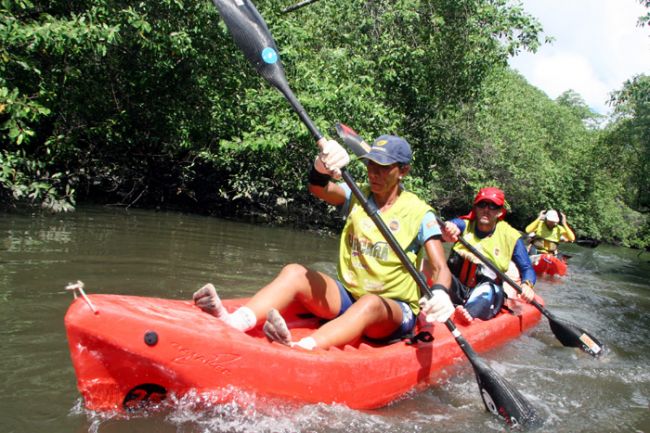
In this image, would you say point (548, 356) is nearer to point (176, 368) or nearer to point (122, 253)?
point (176, 368)

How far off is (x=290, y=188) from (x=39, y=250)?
22.4 feet

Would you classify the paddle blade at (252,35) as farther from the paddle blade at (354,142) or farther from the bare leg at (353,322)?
the bare leg at (353,322)

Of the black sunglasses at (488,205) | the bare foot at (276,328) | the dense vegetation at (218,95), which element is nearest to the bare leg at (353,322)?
the bare foot at (276,328)

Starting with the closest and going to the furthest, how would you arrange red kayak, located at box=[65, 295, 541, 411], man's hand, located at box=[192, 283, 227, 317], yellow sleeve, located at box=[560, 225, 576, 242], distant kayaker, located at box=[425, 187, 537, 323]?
red kayak, located at box=[65, 295, 541, 411], man's hand, located at box=[192, 283, 227, 317], distant kayaker, located at box=[425, 187, 537, 323], yellow sleeve, located at box=[560, 225, 576, 242]

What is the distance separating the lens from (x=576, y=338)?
517 centimetres

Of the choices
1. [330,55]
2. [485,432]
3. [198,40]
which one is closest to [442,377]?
[485,432]

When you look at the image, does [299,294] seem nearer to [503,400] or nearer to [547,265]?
[503,400]

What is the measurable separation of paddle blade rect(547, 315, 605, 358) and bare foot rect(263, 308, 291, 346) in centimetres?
359

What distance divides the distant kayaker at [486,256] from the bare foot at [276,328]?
2535mm

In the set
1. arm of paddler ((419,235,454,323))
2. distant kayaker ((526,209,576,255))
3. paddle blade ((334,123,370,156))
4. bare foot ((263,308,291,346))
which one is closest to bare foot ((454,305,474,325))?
arm of paddler ((419,235,454,323))

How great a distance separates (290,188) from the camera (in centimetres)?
1198

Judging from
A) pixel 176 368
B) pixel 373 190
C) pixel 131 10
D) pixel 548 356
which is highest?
pixel 131 10

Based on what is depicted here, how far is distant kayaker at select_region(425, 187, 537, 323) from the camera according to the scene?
16.4 ft

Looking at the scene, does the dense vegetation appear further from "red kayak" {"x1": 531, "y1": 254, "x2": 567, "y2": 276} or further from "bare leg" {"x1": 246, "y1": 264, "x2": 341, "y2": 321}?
"bare leg" {"x1": 246, "y1": 264, "x2": 341, "y2": 321}
